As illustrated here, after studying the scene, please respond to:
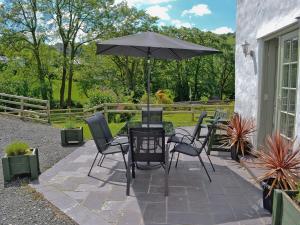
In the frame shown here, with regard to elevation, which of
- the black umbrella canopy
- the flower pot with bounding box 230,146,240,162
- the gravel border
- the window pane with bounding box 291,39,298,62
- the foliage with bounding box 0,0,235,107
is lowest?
the gravel border

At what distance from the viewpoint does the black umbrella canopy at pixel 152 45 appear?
3805mm

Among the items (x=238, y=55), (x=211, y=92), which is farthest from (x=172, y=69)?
(x=238, y=55)

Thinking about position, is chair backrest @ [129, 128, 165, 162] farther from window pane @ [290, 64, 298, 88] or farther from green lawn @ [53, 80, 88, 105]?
green lawn @ [53, 80, 88, 105]

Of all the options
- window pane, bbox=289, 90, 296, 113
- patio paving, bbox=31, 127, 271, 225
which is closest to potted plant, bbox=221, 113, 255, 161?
patio paving, bbox=31, 127, 271, 225

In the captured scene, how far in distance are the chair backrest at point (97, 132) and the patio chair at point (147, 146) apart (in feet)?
2.16

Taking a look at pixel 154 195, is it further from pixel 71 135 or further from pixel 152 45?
pixel 71 135

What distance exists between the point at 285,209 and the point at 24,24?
19492 mm

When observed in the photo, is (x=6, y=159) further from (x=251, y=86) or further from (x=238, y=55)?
(x=238, y=55)

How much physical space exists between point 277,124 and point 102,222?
3.05 meters

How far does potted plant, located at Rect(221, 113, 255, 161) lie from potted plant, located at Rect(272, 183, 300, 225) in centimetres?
232

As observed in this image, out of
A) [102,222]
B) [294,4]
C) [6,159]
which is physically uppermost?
[294,4]

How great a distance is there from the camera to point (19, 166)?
4.20 m

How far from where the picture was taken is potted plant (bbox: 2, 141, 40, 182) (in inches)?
163

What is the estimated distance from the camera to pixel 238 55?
20.4 feet
